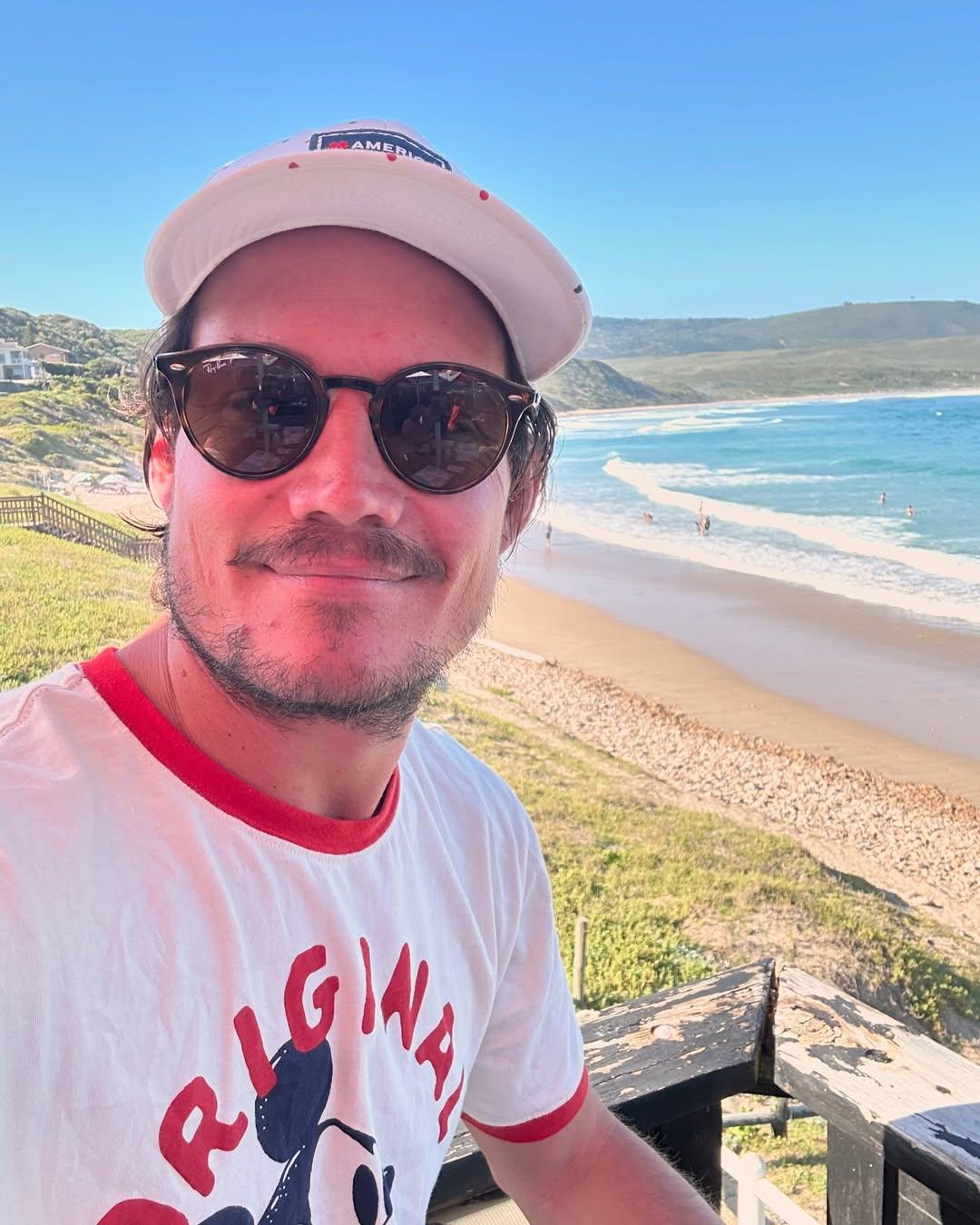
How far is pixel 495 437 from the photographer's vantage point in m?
1.42

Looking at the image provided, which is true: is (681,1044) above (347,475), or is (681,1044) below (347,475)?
below

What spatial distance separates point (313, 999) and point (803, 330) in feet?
704

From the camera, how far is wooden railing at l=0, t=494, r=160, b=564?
18.3 ft

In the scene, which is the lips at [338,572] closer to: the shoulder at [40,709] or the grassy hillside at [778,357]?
the shoulder at [40,709]

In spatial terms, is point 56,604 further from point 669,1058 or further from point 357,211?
point 669,1058

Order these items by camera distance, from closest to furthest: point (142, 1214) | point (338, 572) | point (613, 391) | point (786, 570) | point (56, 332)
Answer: point (142, 1214) < point (338, 572) < point (56, 332) < point (786, 570) < point (613, 391)

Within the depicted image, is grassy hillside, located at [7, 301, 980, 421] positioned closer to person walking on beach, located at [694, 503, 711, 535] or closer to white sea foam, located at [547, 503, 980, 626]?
person walking on beach, located at [694, 503, 711, 535]

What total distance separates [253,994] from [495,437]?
87cm

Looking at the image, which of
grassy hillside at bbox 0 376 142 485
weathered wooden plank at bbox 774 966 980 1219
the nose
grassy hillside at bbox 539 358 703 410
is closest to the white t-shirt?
the nose

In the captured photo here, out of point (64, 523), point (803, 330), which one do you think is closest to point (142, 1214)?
point (64, 523)

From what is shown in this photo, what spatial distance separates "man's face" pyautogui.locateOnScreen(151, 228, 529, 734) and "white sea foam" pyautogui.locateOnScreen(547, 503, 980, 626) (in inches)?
691

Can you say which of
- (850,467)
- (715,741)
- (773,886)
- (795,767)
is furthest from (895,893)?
(850,467)

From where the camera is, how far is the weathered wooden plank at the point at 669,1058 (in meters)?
1.51

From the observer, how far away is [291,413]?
4.10ft
